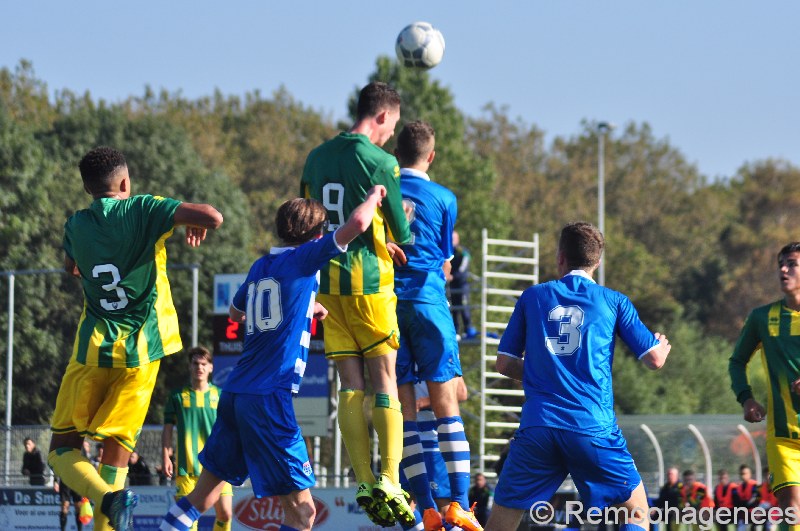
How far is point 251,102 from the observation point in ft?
247

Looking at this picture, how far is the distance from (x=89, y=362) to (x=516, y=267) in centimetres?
5139

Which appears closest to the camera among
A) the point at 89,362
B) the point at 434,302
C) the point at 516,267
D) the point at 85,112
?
the point at 89,362

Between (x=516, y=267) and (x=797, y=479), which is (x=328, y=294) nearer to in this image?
(x=797, y=479)

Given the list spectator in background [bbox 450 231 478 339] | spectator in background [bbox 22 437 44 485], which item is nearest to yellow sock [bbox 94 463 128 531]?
spectator in background [bbox 450 231 478 339]

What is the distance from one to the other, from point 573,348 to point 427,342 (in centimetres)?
180

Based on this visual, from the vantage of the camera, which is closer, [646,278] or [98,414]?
[98,414]

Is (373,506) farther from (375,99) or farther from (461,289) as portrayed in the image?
(461,289)

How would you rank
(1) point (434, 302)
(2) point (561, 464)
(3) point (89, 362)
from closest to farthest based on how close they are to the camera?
(2) point (561, 464), (3) point (89, 362), (1) point (434, 302)

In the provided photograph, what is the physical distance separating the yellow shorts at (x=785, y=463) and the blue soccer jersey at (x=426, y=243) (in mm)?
2667

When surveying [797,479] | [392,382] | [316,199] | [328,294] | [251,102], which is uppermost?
[251,102]

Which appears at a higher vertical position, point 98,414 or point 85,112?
point 85,112

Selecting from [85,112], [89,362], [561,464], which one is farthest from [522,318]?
[85,112]

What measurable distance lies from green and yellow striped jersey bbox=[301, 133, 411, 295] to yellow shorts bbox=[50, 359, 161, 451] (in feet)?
4.50

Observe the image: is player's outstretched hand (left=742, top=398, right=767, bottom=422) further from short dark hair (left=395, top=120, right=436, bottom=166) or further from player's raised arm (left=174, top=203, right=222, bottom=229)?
player's raised arm (left=174, top=203, right=222, bottom=229)
